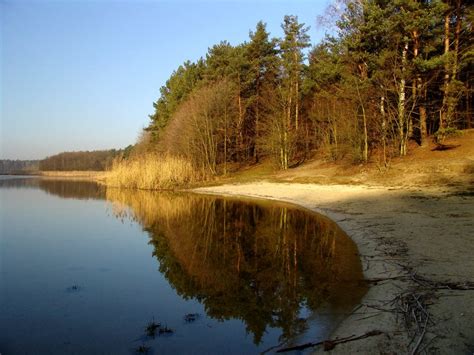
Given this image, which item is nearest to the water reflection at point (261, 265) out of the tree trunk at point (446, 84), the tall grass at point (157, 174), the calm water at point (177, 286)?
the calm water at point (177, 286)

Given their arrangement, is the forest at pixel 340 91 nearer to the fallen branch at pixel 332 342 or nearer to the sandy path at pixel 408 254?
the sandy path at pixel 408 254

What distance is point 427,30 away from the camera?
21.6 meters

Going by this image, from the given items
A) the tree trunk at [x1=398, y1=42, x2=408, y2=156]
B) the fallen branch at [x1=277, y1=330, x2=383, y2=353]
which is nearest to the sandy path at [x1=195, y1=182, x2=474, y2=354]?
the fallen branch at [x1=277, y1=330, x2=383, y2=353]

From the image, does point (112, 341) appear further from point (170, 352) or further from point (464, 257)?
point (464, 257)

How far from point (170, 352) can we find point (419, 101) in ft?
78.5

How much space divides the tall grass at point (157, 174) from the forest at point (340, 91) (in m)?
1.08

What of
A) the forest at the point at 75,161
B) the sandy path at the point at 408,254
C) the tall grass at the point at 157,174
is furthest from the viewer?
the forest at the point at 75,161

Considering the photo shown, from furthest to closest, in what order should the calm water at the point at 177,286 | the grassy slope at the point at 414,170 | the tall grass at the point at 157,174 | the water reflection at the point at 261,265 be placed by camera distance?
1. the tall grass at the point at 157,174
2. the grassy slope at the point at 414,170
3. the water reflection at the point at 261,265
4. the calm water at the point at 177,286

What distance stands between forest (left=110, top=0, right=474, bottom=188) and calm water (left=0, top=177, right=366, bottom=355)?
1281 centimetres

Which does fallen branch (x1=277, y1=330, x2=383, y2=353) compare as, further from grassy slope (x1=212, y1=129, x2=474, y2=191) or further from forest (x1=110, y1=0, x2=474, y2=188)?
forest (x1=110, y1=0, x2=474, y2=188)

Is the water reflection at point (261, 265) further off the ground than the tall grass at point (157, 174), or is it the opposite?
the tall grass at point (157, 174)

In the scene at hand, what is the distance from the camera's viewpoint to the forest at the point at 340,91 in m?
21.5

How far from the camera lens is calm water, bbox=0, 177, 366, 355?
5.00 meters

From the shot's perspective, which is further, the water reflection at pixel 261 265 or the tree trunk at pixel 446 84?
the tree trunk at pixel 446 84
